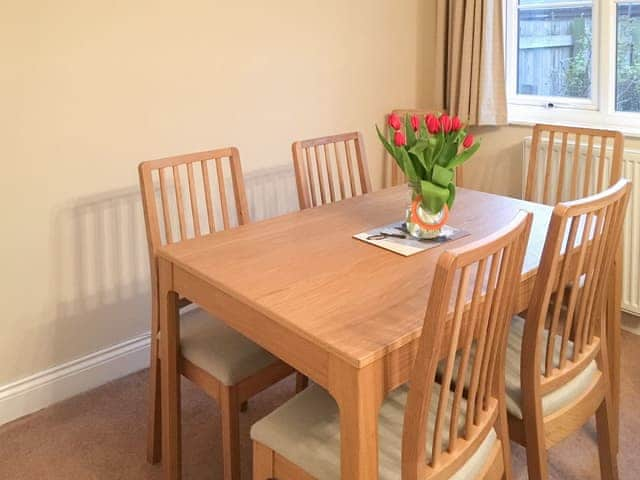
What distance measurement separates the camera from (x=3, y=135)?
2248mm

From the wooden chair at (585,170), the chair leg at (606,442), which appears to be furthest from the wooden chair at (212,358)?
the wooden chair at (585,170)

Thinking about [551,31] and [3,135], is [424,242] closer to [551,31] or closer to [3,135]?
[3,135]

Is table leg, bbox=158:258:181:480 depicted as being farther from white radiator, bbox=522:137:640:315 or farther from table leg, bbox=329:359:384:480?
white radiator, bbox=522:137:640:315

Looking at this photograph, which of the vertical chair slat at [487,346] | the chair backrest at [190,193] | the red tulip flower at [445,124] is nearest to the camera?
the vertical chair slat at [487,346]

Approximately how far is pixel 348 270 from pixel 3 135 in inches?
52.9

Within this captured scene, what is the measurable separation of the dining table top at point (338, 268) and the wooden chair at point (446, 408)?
12 cm

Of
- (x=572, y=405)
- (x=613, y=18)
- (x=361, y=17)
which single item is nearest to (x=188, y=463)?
(x=572, y=405)

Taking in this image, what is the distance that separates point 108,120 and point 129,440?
1.18 metres

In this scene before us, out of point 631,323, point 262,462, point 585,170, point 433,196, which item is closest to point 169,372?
point 262,462

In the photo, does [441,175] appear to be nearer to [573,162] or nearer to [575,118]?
[573,162]

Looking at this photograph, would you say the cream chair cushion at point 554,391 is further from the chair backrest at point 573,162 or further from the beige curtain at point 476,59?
the beige curtain at point 476,59

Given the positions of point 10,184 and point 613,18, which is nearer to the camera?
point 10,184

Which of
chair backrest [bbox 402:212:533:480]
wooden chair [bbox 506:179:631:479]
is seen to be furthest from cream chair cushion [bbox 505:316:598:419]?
chair backrest [bbox 402:212:533:480]

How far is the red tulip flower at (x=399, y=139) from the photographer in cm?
182
